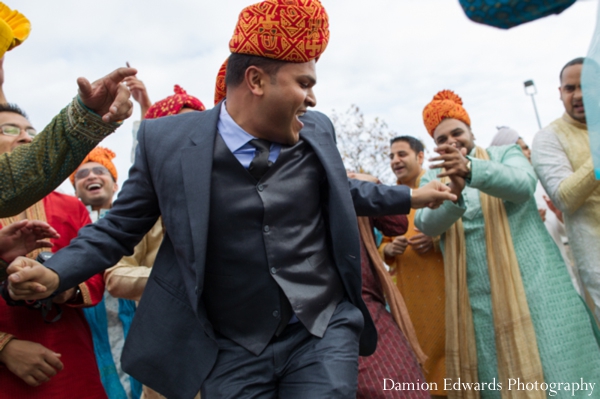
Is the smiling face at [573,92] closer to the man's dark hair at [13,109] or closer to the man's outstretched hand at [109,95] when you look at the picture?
the man's outstretched hand at [109,95]

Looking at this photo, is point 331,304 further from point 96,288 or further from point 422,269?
point 422,269

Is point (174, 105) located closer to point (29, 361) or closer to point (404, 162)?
point (29, 361)

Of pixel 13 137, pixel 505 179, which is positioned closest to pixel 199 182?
pixel 13 137

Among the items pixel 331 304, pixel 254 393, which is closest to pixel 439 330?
pixel 331 304

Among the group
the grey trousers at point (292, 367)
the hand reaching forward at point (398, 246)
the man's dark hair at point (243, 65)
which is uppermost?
the man's dark hair at point (243, 65)

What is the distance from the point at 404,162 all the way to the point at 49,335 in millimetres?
3641

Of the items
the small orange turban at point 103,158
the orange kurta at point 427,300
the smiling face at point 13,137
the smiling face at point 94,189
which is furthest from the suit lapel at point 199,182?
the small orange turban at point 103,158

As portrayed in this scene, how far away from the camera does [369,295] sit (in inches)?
143

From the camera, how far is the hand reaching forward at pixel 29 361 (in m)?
2.73

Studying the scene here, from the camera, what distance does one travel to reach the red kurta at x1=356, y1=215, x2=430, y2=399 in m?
3.24

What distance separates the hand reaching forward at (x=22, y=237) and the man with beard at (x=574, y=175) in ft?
10.8

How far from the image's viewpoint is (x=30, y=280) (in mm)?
2207

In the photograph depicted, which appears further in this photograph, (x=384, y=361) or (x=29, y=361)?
(x=384, y=361)

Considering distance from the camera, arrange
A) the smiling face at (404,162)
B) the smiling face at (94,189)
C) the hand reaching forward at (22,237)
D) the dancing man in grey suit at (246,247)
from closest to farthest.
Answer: the dancing man in grey suit at (246,247)
the hand reaching forward at (22,237)
the smiling face at (94,189)
the smiling face at (404,162)
